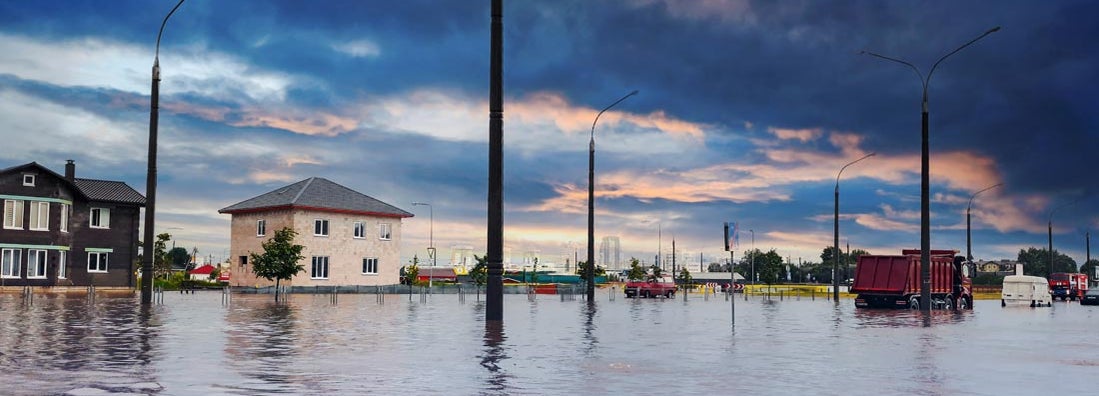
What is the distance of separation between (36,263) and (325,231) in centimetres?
2053

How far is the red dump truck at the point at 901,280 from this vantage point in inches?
1967

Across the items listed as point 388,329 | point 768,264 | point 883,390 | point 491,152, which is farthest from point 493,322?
point 768,264

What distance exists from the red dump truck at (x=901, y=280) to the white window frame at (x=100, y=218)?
168 ft

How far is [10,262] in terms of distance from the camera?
66.5 meters

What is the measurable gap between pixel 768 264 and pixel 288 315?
103 meters

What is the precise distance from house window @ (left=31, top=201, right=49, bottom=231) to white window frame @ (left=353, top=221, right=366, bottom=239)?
22701mm

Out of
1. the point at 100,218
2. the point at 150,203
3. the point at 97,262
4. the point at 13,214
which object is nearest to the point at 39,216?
the point at 13,214

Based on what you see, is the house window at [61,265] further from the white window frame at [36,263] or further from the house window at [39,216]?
the house window at [39,216]

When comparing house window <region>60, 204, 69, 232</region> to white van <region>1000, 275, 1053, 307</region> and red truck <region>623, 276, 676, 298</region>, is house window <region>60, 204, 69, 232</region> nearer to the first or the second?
red truck <region>623, 276, 676, 298</region>

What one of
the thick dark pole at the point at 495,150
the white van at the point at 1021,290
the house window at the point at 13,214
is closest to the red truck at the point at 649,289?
the white van at the point at 1021,290

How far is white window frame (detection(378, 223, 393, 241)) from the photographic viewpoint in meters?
85.7

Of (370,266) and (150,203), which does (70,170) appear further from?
→ (150,203)

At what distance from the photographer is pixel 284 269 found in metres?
64.9

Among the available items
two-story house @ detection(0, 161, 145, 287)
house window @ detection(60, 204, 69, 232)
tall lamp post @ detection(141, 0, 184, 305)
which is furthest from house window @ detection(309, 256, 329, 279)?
tall lamp post @ detection(141, 0, 184, 305)
